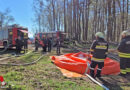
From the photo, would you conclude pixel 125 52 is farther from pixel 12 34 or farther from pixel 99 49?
pixel 12 34

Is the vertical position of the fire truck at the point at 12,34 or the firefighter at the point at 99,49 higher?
the fire truck at the point at 12,34

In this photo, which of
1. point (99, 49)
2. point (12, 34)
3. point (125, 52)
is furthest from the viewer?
point (12, 34)

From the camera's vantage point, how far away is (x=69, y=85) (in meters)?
3.47

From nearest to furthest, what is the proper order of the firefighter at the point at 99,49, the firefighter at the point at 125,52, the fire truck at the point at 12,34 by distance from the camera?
1. the firefighter at the point at 99,49
2. the firefighter at the point at 125,52
3. the fire truck at the point at 12,34

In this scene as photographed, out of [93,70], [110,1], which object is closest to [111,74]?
[93,70]

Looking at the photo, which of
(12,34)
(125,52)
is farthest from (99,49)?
(12,34)

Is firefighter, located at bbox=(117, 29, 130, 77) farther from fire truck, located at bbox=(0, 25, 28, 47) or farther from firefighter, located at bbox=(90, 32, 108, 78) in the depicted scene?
fire truck, located at bbox=(0, 25, 28, 47)

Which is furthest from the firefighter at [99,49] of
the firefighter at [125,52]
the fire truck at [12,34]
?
the fire truck at [12,34]

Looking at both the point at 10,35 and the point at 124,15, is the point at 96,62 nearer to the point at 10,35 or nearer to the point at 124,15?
the point at 10,35

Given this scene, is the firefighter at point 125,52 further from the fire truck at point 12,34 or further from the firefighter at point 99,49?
the fire truck at point 12,34

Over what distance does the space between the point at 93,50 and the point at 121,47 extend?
1.05m

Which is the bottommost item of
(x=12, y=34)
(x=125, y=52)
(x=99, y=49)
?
(x=125, y=52)

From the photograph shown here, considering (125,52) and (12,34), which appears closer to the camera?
(125,52)

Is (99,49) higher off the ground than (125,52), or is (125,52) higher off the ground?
(99,49)
